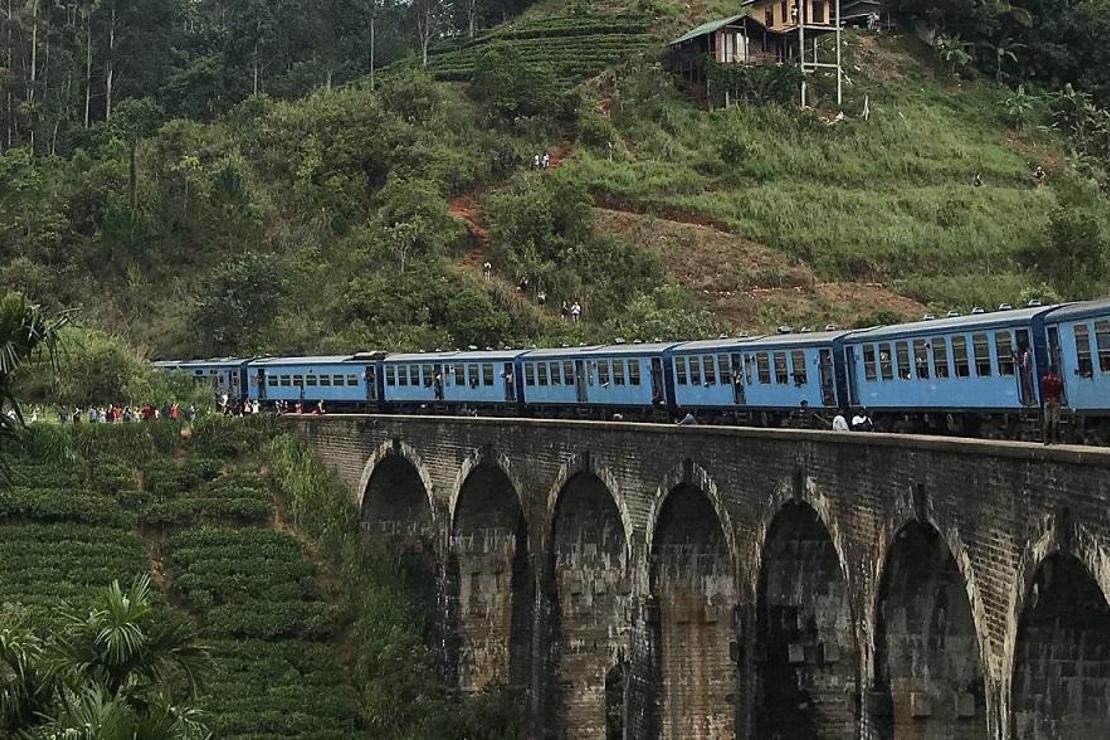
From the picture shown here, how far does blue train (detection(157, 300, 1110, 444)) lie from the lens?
71.4 ft

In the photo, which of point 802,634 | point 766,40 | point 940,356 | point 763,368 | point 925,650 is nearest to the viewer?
point 925,650

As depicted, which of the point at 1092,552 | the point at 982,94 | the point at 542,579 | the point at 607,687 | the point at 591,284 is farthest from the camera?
the point at 982,94

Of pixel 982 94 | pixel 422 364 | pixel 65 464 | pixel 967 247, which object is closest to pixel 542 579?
pixel 422 364

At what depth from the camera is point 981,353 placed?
23.8 meters

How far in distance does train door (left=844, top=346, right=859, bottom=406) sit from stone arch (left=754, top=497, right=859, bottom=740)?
3401 millimetres

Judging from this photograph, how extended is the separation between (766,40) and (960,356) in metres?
58.3

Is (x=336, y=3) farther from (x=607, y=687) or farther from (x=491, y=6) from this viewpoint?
(x=607, y=687)

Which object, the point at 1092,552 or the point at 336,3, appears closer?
the point at 1092,552

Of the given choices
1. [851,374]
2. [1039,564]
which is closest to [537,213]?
[851,374]

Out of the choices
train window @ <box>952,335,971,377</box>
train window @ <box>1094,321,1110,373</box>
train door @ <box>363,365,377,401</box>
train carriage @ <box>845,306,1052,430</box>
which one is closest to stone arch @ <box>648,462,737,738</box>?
train carriage @ <box>845,306,1052,430</box>

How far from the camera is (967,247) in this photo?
67.5m

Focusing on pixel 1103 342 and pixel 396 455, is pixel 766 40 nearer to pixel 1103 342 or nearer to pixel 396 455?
pixel 396 455

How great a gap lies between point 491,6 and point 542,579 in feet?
219

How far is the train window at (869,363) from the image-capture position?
27.4m
